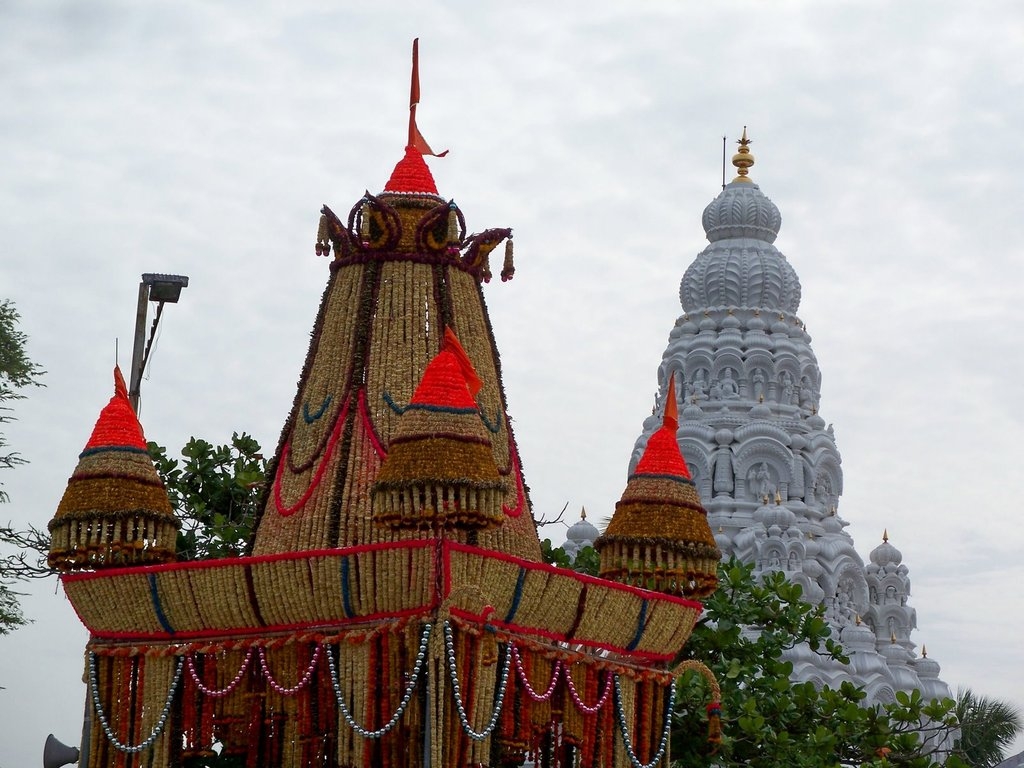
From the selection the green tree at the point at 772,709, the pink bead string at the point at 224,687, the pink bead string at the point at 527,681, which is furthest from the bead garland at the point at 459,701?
the green tree at the point at 772,709

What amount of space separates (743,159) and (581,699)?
36.2 meters

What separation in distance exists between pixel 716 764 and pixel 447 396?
719 centimetres

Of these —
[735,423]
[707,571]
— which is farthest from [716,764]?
[735,423]

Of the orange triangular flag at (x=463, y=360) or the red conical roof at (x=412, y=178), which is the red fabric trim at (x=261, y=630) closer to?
the orange triangular flag at (x=463, y=360)

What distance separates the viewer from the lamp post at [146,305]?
50.3 ft

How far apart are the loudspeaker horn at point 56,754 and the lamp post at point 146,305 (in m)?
2.72

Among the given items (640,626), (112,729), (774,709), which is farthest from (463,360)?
(774,709)

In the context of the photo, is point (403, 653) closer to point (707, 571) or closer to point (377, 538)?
point (377, 538)

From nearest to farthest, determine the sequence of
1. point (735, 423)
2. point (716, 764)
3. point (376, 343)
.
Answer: point (376, 343), point (716, 764), point (735, 423)

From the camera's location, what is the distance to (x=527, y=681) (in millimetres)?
12516

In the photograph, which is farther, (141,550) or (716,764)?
(716,764)

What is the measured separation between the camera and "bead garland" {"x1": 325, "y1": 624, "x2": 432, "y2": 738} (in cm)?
1178

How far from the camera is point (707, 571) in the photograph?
1361 cm

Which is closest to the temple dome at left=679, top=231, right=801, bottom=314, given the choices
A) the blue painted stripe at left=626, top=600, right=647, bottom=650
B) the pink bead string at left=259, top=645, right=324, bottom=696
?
the blue painted stripe at left=626, top=600, right=647, bottom=650
